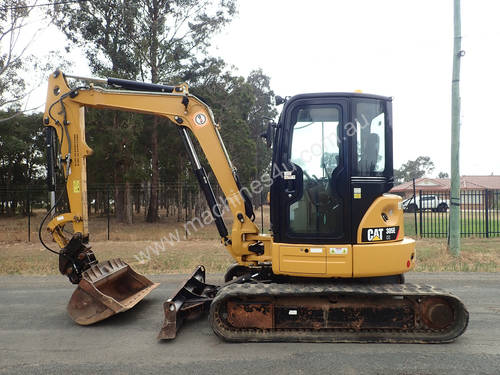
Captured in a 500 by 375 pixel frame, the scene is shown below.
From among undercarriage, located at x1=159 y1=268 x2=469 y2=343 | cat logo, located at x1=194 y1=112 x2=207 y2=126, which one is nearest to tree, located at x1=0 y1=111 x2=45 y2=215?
cat logo, located at x1=194 y1=112 x2=207 y2=126

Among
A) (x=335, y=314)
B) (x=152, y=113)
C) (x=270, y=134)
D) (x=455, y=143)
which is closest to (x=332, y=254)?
(x=335, y=314)

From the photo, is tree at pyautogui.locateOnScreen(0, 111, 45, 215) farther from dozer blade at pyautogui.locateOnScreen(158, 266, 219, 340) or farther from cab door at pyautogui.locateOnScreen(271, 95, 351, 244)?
cab door at pyautogui.locateOnScreen(271, 95, 351, 244)

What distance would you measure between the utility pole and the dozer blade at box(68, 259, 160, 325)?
8245 millimetres

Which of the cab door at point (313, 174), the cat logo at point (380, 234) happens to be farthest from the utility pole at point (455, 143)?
the cab door at point (313, 174)

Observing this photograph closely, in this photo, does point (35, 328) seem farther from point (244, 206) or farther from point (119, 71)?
point (119, 71)

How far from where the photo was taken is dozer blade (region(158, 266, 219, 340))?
4539mm

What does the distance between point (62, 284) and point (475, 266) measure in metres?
9.26

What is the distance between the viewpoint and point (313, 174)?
4.64 meters

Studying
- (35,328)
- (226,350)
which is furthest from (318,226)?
Answer: (35,328)

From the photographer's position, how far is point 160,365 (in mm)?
3865

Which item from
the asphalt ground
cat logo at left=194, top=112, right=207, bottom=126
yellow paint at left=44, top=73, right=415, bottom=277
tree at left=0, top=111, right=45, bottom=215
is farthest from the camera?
tree at left=0, top=111, right=45, bottom=215

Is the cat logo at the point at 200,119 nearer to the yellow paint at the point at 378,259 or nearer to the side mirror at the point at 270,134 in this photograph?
the side mirror at the point at 270,134

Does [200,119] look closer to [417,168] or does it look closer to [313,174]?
[313,174]

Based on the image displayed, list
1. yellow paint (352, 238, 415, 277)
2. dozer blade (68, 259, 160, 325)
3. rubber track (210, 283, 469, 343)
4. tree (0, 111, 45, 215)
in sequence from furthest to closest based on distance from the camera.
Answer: tree (0, 111, 45, 215) < dozer blade (68, 259, 160, 325) < yellow paint (352, 238, 415, 277) < rubber track (210, 283, 469, 343)
